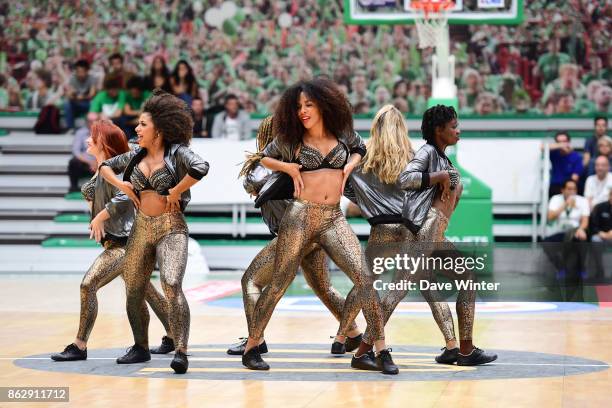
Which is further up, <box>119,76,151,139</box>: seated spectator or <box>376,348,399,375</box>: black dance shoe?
<box>119,76,151,139</box>: seated spectator

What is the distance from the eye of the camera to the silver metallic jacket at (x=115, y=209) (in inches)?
298

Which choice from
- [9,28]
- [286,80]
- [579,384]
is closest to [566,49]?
[286,80]

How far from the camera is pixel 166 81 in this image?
55.5 feet

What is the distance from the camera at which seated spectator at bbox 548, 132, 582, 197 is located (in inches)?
613

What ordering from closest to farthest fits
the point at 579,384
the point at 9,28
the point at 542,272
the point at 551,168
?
the point at 579,384, the point at 542,272, the point at 551,168, the point at 9,28

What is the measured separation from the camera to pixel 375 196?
7.59 meters

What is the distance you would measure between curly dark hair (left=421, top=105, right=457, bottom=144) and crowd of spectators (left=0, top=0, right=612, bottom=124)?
33.4 ft

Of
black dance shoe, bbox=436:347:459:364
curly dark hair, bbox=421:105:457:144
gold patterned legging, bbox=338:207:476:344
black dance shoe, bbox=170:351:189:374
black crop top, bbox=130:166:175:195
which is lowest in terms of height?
black dance shoe, bbox=436:347:459:364

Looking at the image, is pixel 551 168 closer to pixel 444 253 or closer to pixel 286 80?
pixel 286 80

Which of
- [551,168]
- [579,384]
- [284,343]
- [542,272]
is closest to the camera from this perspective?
[579,384]

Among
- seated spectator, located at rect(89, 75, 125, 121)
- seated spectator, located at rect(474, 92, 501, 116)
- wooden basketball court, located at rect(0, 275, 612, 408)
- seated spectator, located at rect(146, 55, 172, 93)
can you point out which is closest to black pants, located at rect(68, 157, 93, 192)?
seated spectator, located at rect(89, 75, 125, 121)

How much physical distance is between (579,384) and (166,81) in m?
11.5

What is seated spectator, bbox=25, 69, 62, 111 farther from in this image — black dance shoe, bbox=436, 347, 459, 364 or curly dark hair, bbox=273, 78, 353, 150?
black dance shoe, bbox=436, 347, 459, 364

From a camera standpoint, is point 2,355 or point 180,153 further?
point 2,355
